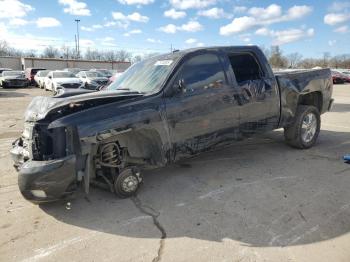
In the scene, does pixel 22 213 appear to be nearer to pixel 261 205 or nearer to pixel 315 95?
pixel 261 205

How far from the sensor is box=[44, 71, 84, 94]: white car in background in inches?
989

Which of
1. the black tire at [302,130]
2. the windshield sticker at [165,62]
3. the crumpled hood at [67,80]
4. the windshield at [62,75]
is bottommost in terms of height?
the black tire at [302,130]

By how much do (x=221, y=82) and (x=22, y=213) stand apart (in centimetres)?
331

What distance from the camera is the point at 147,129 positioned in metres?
4.73

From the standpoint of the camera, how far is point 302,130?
7.10 metres

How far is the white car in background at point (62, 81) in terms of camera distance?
82.4 ft

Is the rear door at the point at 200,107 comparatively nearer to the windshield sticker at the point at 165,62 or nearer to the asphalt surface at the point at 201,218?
the windshield sticker at the point at 165,62

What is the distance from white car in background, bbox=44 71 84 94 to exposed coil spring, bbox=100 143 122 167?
20.5m

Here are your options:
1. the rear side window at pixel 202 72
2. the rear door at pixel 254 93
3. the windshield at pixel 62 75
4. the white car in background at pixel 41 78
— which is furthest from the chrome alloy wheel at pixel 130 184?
the white car in background at pixel 41 78

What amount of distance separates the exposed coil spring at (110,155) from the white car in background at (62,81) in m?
20.5

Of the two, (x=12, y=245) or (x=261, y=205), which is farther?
(x=261, y=205)

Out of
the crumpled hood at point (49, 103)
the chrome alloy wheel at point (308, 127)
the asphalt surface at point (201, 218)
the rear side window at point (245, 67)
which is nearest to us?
the asphalt surface at point (201, 218)

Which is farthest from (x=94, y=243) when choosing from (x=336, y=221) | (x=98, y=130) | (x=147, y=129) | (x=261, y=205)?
(x=336, y=221)

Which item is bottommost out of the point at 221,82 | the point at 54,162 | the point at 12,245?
the point at 12,245
